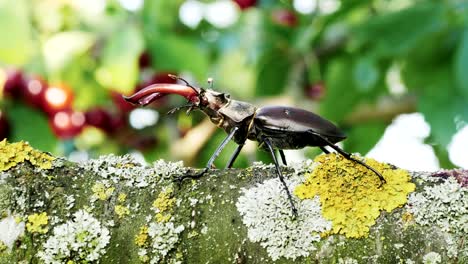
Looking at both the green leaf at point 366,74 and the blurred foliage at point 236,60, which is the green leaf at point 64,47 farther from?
the green leaf at point 366,74

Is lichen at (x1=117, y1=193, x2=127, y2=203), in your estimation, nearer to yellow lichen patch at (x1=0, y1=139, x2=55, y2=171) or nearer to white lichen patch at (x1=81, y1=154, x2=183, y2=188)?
white lichen patch at (x1=81, y1=154, x2=183, y2=188)

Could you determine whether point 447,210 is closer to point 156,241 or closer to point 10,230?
point 156,241

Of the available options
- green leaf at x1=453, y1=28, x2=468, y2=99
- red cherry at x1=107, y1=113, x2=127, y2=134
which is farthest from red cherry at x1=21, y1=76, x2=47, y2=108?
green leaf at x1=453, y1=28, x2=468, y2=99

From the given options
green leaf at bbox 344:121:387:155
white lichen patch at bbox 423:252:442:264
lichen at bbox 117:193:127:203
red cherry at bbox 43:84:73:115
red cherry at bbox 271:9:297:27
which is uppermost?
red cherry at bbox 271:9:297:27

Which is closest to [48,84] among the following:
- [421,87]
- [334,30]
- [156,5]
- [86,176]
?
[156,5]

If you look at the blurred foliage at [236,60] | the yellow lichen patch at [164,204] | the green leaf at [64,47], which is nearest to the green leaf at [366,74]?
the blurred foliage at [236,60]

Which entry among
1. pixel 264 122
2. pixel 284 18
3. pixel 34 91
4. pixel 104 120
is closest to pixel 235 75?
pixel 284 18

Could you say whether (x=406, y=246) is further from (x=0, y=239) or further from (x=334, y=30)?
(x=334, y=30)
